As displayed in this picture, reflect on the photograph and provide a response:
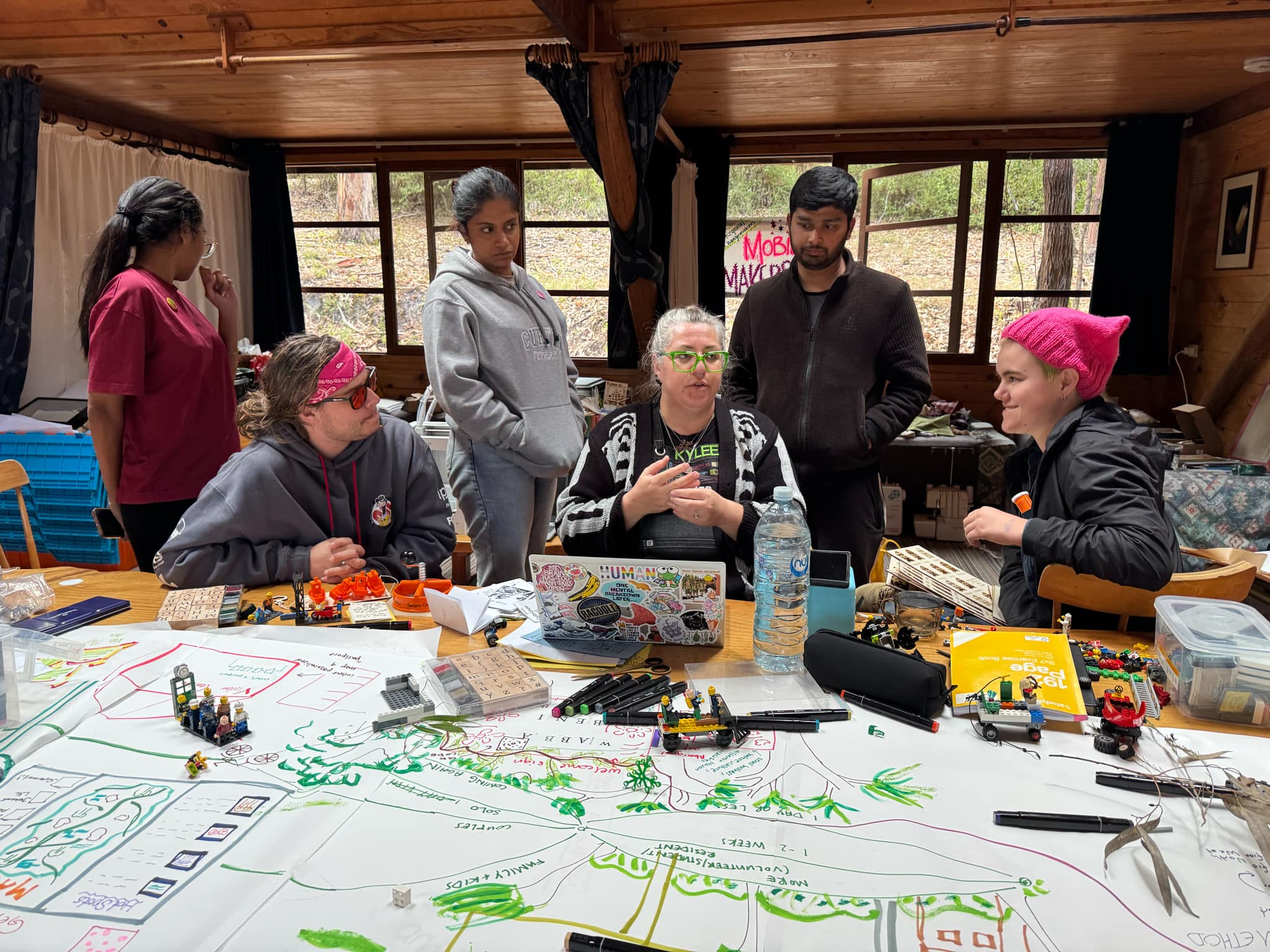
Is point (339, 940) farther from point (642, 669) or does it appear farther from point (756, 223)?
point (756, 223)

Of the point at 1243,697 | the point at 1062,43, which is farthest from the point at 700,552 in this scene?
the point at 1062,43

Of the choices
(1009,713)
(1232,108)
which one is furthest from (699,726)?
(1232,108)

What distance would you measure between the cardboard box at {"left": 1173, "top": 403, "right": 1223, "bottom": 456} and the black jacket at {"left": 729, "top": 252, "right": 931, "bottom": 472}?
3.06m

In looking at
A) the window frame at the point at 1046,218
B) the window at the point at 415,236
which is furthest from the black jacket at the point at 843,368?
the window at the point at 415,236

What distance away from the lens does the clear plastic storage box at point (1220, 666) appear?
1.21 m

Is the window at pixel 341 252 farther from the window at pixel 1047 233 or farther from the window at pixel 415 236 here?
the window at pixel 1047 233

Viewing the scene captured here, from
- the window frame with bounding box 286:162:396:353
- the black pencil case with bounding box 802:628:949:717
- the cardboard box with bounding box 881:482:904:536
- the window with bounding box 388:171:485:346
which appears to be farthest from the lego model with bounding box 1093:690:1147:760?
the window frame with bounding box 286:162:396:353

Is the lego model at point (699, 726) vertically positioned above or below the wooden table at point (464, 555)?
above

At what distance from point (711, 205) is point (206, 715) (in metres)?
5.14

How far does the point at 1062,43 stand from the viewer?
11.7 ft

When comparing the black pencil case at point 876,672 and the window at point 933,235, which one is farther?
the window at point 933,235

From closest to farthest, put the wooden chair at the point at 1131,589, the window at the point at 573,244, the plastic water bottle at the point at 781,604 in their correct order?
the plastic water bottle at the point at 781,604 < the wooden chair at the point at 1131,589 < the window at the point at 573,244

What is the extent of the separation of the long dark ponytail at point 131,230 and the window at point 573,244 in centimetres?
393

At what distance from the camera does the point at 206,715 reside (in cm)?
120
